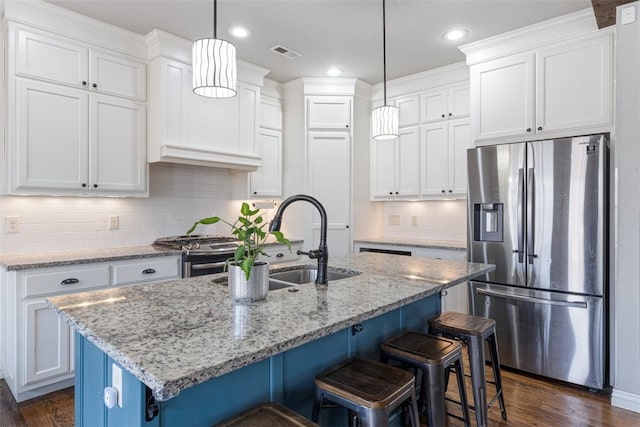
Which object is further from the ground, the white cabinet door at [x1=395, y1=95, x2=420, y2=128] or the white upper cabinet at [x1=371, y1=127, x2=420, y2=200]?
the white cabinet door at [x1=395, y1=95, x2=420, y2=128]

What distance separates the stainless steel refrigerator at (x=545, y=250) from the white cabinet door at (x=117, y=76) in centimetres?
279

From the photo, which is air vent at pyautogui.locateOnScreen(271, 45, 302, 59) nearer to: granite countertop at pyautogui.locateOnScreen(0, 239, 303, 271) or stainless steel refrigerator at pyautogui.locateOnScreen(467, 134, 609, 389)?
stainless steel refrigerator at pyautogui.locateOnScreen(467, 134, 609, 389)

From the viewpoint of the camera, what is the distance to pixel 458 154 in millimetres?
3812

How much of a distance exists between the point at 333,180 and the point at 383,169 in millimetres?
626

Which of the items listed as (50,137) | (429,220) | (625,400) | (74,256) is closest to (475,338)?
(625,400)

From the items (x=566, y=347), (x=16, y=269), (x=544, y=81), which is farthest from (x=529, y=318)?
(x=16, y=269)

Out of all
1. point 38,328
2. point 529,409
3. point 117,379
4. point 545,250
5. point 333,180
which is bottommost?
point 529,409

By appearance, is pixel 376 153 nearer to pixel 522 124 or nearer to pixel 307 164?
pixel 307 164

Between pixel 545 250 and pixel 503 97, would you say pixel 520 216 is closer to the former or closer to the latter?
pixel 545 250

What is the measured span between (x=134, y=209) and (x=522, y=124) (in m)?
3.33

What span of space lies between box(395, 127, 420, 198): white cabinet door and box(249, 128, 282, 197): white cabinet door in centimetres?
131

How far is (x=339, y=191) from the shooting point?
422 cm

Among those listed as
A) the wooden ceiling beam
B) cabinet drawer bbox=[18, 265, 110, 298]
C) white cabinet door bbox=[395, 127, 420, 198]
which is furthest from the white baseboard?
cabinet drawer bbox=[18, 265, 110, 298]

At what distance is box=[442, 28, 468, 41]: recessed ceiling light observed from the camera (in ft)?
10.2
